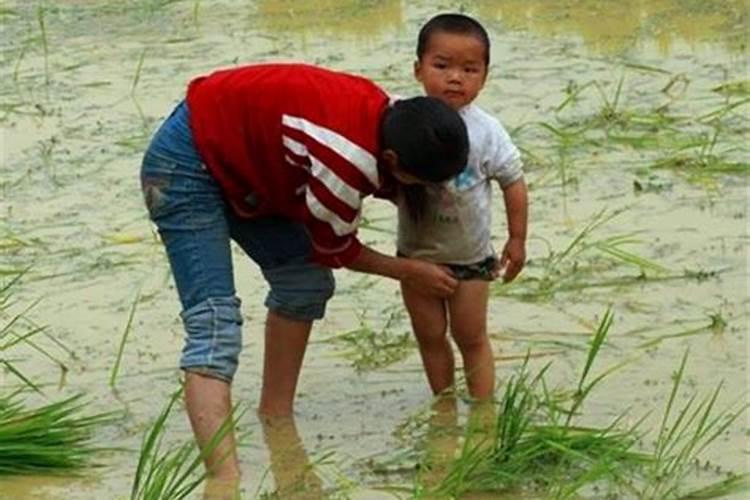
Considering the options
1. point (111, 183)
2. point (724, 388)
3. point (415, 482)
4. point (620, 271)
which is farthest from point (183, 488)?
point (111, 183)

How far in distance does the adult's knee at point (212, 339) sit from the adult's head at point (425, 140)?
51 cm

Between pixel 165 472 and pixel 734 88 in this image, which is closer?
pixel 165 472

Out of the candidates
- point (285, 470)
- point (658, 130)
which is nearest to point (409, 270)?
point (285, 470)

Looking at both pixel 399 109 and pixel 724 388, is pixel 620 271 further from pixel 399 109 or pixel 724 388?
pixel 399 109

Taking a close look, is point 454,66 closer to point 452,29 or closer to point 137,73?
point 452,29

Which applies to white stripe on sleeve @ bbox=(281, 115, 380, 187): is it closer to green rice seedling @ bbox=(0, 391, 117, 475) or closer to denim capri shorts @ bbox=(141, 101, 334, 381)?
denim capri shorts @ bbox=(141, 101, 334, 381)

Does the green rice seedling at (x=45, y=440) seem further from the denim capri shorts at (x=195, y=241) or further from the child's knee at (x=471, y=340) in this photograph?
the child's knee at (x=471, y=340)

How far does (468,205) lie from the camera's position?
5055mm

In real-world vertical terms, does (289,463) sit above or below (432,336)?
below

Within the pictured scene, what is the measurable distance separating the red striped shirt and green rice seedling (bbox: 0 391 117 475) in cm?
63

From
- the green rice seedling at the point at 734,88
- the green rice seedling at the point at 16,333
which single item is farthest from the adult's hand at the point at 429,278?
the green rice seedling at the point at 734,88

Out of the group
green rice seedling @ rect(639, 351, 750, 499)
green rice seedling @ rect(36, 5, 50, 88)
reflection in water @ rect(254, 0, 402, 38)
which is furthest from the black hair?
reflection in water @ rect(254, 0, 402, 38)

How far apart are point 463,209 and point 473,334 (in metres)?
0.35

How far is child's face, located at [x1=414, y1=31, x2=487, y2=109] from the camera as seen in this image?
16.4 feet
